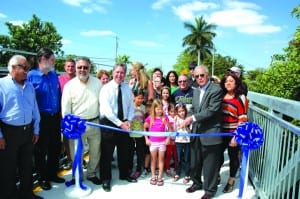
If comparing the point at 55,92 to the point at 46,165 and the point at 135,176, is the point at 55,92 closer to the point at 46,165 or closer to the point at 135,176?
the point at 46,165

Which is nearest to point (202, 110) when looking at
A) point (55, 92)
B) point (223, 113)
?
point (223, 113)

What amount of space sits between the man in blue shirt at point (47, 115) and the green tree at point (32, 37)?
30.2m

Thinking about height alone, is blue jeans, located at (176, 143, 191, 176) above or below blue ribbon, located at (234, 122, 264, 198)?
below

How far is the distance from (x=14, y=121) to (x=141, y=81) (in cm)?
244

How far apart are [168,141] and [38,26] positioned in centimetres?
3368

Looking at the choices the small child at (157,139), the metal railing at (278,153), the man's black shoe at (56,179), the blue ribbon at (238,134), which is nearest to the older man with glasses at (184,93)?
the small child at (157,139)

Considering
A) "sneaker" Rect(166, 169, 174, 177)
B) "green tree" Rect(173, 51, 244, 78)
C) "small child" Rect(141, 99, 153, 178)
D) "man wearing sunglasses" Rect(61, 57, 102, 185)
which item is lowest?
"sneaker" Rect(166, 169, 174, 177)

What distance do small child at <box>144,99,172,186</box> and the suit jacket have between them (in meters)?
0.85

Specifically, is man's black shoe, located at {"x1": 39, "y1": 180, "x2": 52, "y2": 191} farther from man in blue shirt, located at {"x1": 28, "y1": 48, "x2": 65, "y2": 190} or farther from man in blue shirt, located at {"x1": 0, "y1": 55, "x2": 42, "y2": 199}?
man in blue shirt, located at {"x1": 0, "y1": 55, "x2": 42, "y2": 199}

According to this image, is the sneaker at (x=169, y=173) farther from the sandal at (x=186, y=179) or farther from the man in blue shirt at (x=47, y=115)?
the man in blue shirt at (x=47, y=115)

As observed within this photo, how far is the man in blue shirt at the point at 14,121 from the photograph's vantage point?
355cm

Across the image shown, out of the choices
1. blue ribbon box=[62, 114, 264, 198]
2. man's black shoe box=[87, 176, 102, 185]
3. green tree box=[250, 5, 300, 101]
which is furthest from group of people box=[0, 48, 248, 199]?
green tree box=[250, 5, 300, 101]

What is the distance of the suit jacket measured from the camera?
4.09 meters

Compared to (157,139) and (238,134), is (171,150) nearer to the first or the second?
(157,139)
